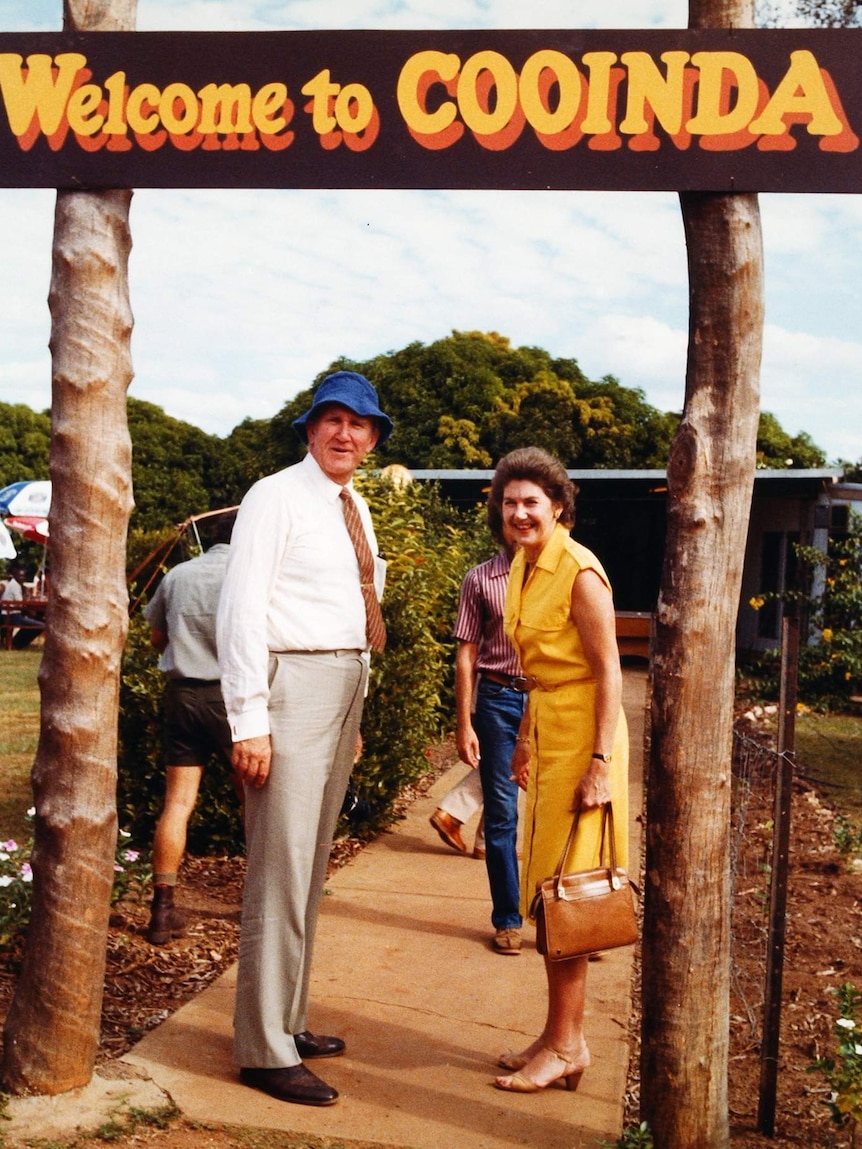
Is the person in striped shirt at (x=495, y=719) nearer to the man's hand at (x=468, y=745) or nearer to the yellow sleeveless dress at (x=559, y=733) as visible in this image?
the man's hand at (x=468, y=745)

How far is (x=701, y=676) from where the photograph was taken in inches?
143

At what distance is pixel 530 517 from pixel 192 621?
2.18m

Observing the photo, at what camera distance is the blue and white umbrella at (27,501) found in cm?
2650

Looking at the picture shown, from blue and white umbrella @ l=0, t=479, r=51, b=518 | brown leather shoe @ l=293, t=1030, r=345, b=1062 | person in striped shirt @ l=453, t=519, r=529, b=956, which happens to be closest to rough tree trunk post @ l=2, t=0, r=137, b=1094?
brown leather shoe @ l=293, t=1030, r=345, b=1062

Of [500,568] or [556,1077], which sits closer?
[556,1077]

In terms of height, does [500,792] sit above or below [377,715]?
below

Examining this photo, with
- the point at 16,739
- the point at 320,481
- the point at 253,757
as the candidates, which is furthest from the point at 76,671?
the point at 16,739

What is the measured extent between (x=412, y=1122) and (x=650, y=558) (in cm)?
2249

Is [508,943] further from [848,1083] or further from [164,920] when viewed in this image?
[848,1083]

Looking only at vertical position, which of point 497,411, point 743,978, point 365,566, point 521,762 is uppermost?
point 497,411

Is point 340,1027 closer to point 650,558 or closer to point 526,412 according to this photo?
point 650,558

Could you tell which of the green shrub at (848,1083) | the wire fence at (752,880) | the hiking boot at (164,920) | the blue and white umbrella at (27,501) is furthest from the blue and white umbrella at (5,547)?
the green shrub at (848,1083)

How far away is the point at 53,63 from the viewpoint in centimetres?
393

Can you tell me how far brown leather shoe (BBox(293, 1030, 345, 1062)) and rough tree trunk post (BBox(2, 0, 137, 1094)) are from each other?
0.76 metres
